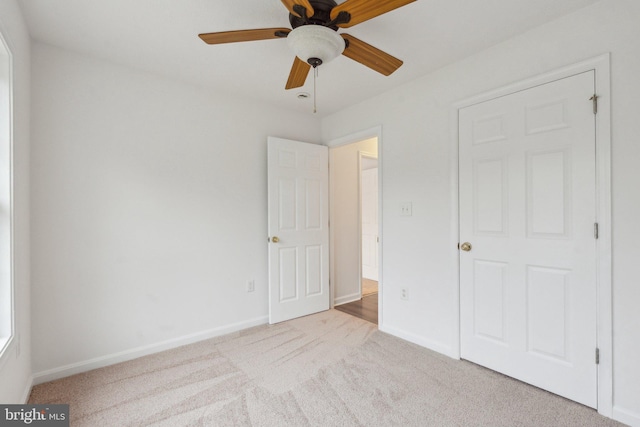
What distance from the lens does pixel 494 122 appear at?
7.36ft

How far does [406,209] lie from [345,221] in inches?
51.4

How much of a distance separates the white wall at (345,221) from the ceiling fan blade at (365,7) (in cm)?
233

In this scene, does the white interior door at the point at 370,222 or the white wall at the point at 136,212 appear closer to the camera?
the white wall at the point at 136,212

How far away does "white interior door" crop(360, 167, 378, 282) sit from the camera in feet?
18.3

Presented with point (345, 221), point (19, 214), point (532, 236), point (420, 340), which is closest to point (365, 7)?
point (532, 236)

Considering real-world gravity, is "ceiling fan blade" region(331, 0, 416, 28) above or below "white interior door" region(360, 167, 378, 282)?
above

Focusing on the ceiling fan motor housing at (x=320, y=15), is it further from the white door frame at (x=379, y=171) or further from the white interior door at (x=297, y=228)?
the white interior door at (x=297, y=228)

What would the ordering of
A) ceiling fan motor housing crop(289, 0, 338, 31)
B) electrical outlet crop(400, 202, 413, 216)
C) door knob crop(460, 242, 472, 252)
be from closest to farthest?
ceiling fan motor housing crop(289, 0, 338, 31) → door knob crop(460, 242, 472, 252) → electrical outlet crop(400, 202, 413, 216)

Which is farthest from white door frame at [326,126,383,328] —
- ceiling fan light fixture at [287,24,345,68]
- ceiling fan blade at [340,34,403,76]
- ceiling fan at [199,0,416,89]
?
ceiling fan light fixture at [287,24,345,68]

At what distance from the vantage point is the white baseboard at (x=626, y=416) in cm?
165

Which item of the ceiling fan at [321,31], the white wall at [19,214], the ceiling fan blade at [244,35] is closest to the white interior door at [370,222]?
the ceiling fan at [321,31]

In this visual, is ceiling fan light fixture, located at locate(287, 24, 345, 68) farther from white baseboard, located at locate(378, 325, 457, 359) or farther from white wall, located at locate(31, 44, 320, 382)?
white baseboard, located at locate(378, 325, 457, 359)

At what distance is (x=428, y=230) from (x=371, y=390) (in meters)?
1.36

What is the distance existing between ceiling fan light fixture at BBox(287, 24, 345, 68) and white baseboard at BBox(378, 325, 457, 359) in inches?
94.0
